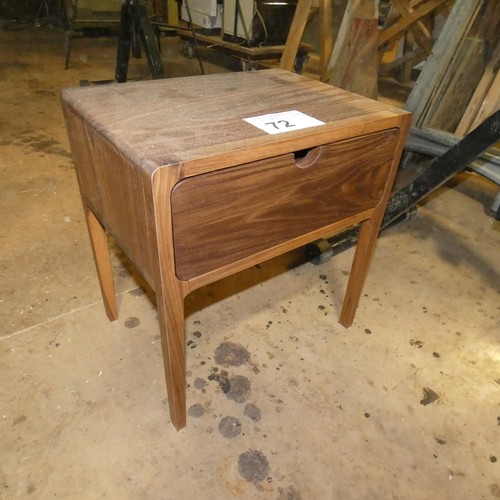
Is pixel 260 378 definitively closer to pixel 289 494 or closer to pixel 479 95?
pixel 289 494

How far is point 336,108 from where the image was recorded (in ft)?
2.57

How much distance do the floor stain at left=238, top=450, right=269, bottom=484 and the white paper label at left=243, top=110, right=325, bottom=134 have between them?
0.67m

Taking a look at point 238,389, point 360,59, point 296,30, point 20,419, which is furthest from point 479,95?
point 20,419

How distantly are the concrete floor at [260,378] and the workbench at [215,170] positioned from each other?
0.54ft

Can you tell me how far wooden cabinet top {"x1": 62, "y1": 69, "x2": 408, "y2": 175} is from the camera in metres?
0.57

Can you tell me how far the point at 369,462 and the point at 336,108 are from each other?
2.48ft

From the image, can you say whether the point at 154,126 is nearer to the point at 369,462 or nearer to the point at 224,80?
the point at 224,80

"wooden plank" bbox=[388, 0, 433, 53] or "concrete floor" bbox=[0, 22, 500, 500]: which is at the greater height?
"wooden plank" bbox=[388, 0, 433, 53]

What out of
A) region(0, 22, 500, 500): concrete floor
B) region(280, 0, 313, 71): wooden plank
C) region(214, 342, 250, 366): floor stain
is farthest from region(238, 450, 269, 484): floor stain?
region(280, 0, 313, 71): wooden plank

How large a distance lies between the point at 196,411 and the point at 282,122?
677mm

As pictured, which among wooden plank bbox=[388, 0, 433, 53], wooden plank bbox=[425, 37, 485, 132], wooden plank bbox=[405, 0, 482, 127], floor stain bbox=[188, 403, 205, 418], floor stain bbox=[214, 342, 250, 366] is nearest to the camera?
floor stain bbox=[188, 403, 205, 418]

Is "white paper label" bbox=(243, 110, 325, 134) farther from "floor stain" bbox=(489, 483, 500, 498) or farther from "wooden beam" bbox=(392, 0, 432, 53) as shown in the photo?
"wooden beam" bbox=(392, 0, 432, 53)

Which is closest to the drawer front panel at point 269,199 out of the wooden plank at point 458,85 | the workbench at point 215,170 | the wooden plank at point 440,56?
the workbench at point 215,170

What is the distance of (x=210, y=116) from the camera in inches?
27.7
